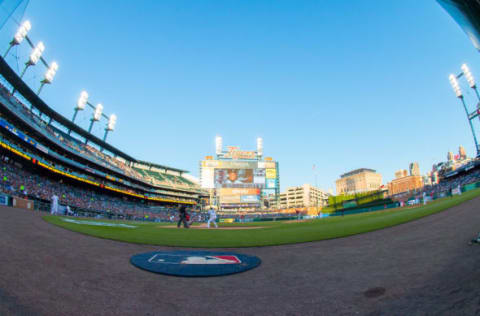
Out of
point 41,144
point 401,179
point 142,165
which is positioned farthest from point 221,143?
point 401,179

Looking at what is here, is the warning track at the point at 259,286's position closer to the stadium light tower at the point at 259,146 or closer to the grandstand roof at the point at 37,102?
the grandstand roof at the point at 37,102

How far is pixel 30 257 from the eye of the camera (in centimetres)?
439

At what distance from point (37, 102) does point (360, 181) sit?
185m

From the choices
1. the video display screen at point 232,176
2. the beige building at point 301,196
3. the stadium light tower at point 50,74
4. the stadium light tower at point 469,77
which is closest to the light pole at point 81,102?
the stadium light tower at point 50,74

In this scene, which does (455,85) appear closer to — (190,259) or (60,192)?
(190,259)

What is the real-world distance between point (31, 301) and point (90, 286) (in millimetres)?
829

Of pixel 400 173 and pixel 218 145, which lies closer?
pixel 218 145

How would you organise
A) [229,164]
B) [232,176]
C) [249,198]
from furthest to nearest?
[229,164]
[232,176]
[249,198]

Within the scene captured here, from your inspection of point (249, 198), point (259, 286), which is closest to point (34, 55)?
point (259, 286)

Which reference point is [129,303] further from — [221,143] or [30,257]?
[221,143]

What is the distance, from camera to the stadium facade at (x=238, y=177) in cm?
6225

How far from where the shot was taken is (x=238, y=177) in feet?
210

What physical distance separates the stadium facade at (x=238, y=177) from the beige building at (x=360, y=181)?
116m

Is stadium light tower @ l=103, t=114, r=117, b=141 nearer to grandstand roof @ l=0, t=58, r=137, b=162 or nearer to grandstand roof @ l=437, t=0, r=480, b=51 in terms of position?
grandstand roof @ l=0, t=58, r=137, b=162
